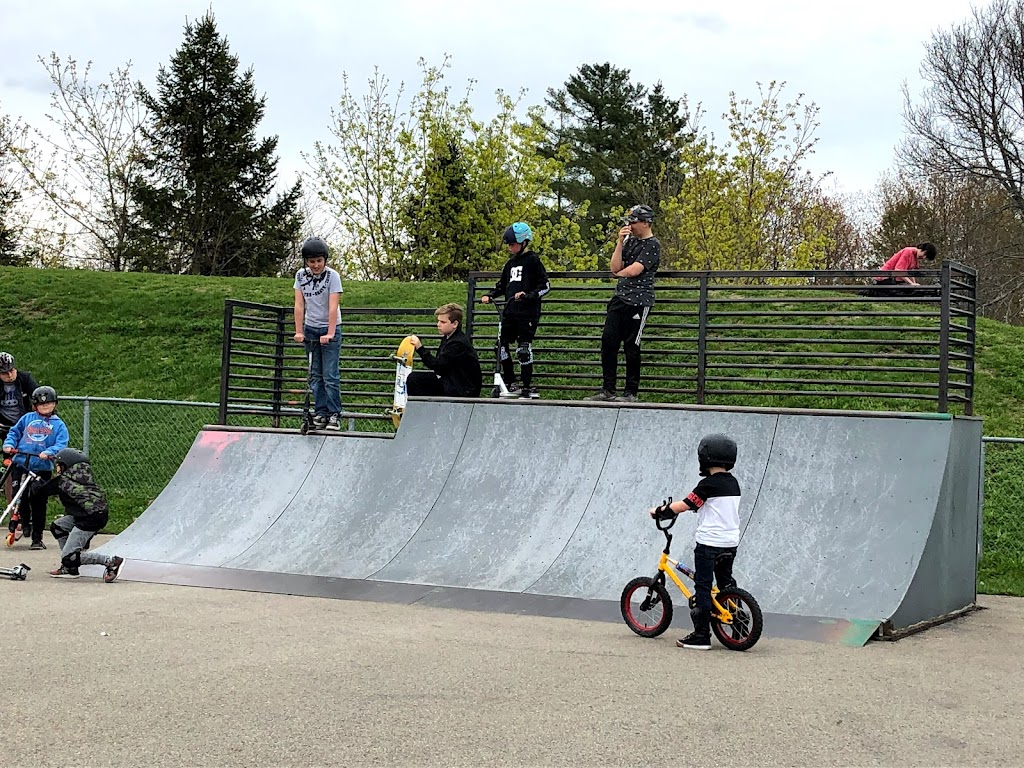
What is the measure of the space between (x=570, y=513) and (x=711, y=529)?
→ 8.40 ft

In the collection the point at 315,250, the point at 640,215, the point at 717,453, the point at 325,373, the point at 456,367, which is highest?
the point at 640,215

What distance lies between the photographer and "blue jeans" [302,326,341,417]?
12477mm

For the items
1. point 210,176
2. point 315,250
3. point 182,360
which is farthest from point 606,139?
point 315,250

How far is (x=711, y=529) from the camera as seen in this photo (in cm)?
777

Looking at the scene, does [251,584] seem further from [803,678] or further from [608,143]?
[608,143]

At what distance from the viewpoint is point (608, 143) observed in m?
55.8

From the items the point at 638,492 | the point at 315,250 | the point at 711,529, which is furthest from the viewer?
the point at 315,250

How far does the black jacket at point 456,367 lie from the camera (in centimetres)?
1199

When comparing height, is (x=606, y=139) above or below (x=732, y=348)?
above

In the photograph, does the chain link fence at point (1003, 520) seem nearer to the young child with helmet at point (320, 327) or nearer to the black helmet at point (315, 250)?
the young child with helmet at point (320, 327)

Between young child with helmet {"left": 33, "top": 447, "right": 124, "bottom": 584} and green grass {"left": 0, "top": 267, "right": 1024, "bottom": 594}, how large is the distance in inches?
159

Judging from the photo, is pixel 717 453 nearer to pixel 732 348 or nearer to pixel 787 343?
pixel 787 343

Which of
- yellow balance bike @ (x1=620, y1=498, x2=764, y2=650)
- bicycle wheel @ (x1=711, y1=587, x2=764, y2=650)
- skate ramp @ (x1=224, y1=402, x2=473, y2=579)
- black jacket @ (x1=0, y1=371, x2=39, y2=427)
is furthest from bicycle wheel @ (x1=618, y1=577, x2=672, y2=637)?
black jacket @ (x1=0, y1=371, x2=39, y2=427)

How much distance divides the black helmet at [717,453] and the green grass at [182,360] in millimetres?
5050
